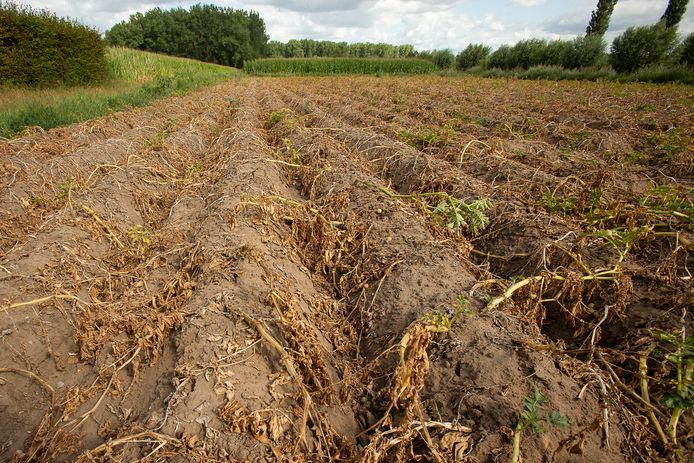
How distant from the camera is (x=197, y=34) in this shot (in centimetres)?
7181

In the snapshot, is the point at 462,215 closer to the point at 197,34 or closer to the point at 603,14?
the point at 603,14

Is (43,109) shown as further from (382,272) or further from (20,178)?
(382,272)

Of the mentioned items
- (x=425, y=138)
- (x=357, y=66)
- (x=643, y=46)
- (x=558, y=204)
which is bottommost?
(x=558, y=204)

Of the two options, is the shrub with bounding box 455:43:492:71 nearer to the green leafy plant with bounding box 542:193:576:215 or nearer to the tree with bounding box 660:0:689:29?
the tree with bounding box 660:0:689:29

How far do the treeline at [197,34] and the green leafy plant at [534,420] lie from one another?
78.2 metres

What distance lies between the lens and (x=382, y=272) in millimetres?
3367

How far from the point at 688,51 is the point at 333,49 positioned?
49.2 metres

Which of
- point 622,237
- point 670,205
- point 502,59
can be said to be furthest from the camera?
point 502,59

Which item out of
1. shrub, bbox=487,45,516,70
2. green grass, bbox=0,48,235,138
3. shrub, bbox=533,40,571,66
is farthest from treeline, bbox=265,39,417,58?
green grass, bbox=0,48,235,138

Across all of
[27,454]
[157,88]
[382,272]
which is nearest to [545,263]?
[382,272]

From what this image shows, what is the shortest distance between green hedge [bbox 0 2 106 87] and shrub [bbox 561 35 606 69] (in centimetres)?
3122

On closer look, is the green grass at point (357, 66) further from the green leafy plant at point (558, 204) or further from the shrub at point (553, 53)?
the green leafy plant at point (558, 204)

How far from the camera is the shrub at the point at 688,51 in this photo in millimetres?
23141

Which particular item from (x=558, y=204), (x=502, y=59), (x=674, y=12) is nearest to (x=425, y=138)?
(x=558, y=204)
